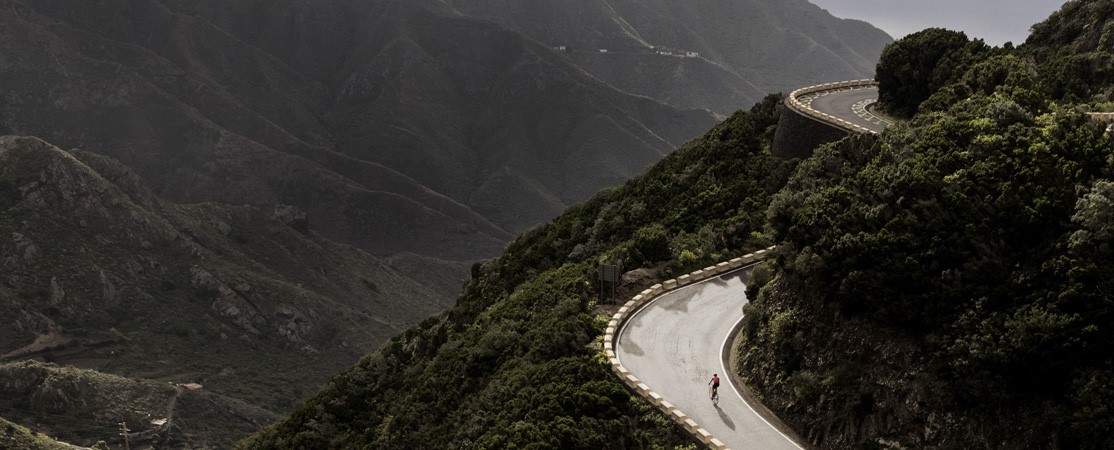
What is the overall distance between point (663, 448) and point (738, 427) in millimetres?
1941

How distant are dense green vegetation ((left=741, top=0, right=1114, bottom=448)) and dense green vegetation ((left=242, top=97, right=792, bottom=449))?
4.03m

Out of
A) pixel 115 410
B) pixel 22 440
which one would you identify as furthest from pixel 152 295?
pixel 22 440

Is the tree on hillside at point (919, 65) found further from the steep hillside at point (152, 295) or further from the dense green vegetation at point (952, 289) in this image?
the steep hillside at point (152, 295)

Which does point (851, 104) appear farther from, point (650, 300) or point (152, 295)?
point (152, 295)

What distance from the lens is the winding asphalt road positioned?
40.1 m

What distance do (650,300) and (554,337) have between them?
16.4 ft

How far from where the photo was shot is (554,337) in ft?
94.8

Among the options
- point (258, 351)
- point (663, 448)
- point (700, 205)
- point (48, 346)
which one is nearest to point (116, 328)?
point (48, 346)

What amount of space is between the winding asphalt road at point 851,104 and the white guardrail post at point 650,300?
28.0ft

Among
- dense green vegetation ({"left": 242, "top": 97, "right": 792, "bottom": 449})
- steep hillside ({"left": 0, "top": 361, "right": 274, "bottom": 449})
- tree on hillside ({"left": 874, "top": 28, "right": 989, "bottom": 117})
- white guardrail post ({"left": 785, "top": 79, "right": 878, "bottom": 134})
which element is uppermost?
tree on hillside ({"left": 874, "top": 28, "right": 989, "bottom": 117})

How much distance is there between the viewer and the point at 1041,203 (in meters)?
19.7

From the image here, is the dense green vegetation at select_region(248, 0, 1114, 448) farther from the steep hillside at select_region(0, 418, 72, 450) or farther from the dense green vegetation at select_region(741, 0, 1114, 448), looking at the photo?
the steep hillside at select_region(0, 418, 72, 450)

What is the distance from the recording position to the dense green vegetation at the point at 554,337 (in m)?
24.2

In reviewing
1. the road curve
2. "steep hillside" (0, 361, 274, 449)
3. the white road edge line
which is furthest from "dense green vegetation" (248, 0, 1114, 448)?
"steep hillside" (0, 361, 274, 449)
